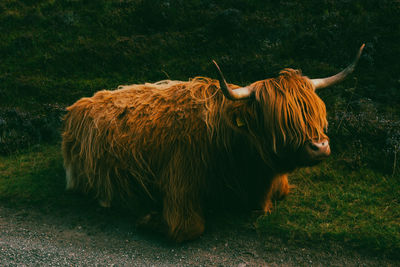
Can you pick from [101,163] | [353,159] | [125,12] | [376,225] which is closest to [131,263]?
[101,163]

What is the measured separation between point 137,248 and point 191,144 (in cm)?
117

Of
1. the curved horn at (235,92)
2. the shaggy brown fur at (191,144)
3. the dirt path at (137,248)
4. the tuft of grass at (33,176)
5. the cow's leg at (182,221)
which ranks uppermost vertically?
the curved horn at (235,92)

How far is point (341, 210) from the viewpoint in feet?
13.8

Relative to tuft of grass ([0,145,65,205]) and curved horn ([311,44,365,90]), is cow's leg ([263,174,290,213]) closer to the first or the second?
curved horn ([311,44,365,90])

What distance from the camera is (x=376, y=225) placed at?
3.92m

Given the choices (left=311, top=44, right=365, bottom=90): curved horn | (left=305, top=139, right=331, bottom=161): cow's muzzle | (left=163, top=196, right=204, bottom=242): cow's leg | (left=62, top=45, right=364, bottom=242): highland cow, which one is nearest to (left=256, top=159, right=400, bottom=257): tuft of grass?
(left=62, top=45, right=364, bottom=242): highland cow

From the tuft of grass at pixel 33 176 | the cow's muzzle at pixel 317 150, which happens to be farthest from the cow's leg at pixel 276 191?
the tuft of grass at pixel 33 176

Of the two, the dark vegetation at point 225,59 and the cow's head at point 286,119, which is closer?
the cow's head at point 286,119

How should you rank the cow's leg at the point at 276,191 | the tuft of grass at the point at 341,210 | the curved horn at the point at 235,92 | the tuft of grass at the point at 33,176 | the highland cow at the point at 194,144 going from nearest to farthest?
the curved horn at the point at 235,92 → the highland cow at the point at 194,144 → the tuft of grass at the point at 341,210 → the cow's leg at the point at 276,191 → the tuft of grass at the point at 33,176

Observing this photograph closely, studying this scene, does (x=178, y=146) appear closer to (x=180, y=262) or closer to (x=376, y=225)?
(x=180, y=262)

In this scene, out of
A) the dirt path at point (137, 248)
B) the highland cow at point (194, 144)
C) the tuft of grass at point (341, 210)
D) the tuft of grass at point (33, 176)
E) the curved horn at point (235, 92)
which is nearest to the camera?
the curved horn at point (235, 92)

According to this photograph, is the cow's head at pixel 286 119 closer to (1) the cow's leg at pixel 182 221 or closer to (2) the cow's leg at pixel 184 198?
(2) the cow's leg at pixel 184 198

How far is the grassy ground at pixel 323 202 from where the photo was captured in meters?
3.81

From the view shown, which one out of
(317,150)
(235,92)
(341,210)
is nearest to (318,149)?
(317,150)
